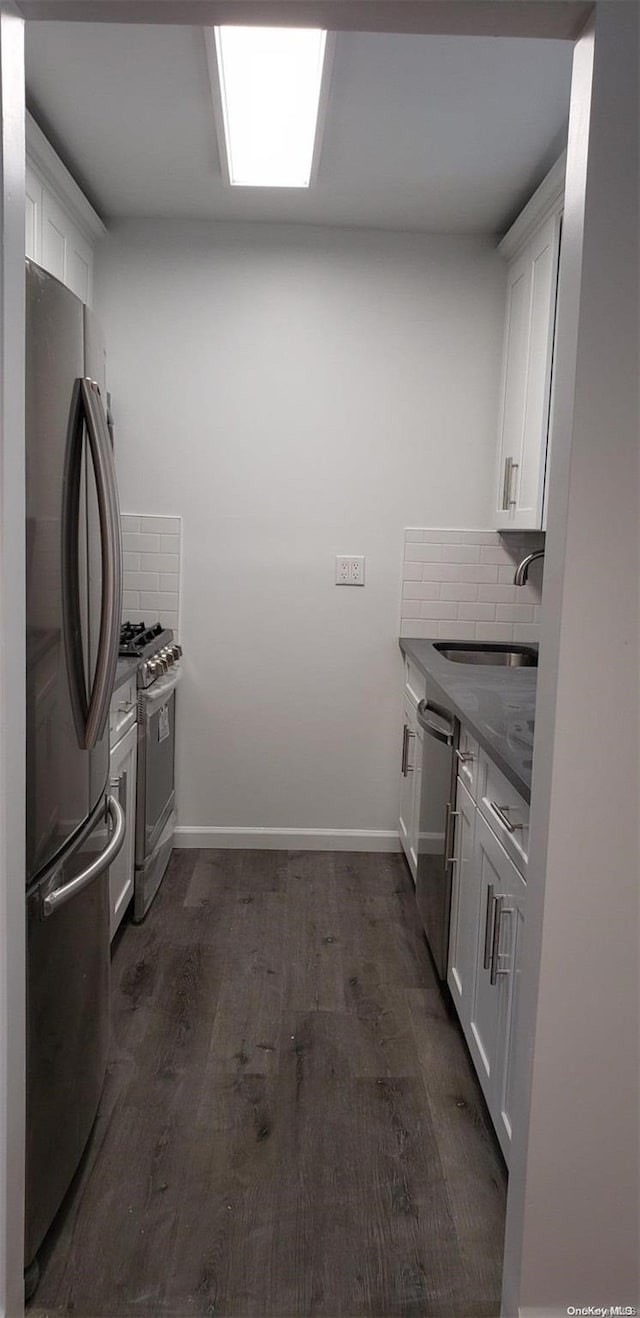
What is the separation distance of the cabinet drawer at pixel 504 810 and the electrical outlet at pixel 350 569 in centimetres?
177

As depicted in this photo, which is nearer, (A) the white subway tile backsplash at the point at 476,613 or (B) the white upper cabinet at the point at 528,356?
(B) the white upper cabinet at the point at 528,356

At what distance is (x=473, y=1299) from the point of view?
169cm

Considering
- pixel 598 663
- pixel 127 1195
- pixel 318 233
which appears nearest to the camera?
A: pixel 598 663

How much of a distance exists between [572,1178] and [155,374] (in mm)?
3171

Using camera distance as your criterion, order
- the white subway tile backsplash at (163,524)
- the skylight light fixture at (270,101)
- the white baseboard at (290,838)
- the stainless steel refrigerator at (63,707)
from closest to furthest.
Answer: the stainless steel refrigerator at (63,707) → the skylight light fixture at (270,101) → the white subway tile backsplash at (163,524) → the white baseboard at (290,838)

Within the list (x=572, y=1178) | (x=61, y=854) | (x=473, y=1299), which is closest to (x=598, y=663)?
Result: (x=572, y=1178)

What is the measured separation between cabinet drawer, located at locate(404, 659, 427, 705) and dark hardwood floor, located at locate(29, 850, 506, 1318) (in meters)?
0.82

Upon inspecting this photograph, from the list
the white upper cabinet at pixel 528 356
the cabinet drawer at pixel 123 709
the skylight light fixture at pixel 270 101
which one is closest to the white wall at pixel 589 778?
the skylight light fixture at pixel 270 101

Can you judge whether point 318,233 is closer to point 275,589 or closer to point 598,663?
point 275,589

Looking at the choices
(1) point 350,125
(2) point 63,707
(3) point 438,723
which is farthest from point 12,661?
(1) point 350,125

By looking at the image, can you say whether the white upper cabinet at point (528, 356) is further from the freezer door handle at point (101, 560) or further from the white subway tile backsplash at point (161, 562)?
the freezer door handle at point (101, 560)

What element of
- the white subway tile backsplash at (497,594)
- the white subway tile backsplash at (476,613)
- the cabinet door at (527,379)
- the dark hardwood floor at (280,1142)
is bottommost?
the dark hardwood floor at (280,1142)

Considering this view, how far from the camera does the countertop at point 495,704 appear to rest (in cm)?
193

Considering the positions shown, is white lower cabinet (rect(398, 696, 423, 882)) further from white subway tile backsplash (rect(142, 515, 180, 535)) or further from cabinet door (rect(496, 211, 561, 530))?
white subway tile backsplash (rect(142, 515, 180, 535))
